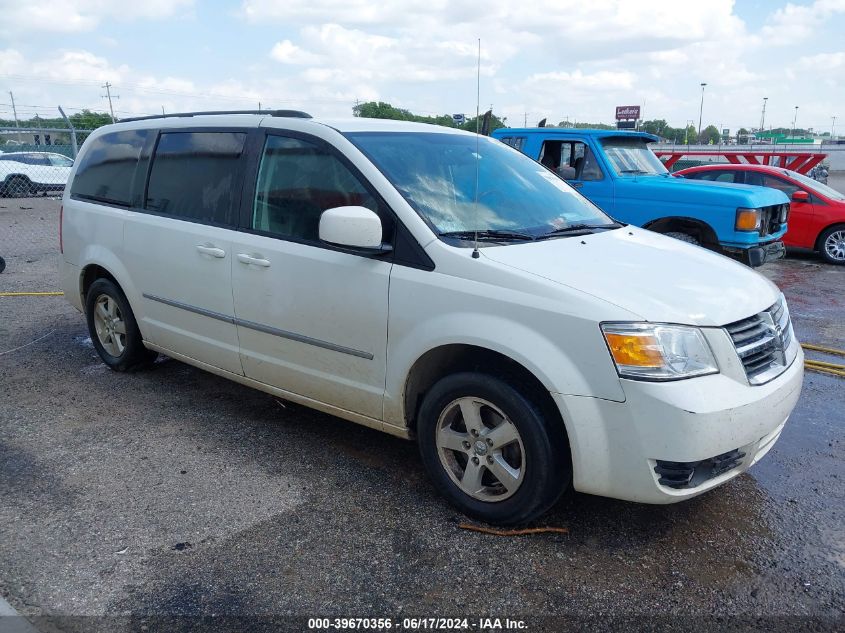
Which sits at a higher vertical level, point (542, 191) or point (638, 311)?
point (542, 191)

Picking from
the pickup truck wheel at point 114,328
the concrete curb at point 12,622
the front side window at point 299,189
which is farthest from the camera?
the pickup truck wheel at point 114,328

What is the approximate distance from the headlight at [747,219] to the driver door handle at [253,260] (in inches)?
248

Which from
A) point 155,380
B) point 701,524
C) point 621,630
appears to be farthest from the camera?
point 155,380

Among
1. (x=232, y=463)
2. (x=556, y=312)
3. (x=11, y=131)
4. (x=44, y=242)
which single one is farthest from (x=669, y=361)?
(x=11, y=131)

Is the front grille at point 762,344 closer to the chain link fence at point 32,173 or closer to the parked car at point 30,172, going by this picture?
the chain link fence at point 32,173

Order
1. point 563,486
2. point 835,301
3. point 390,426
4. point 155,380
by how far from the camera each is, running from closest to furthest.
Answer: point 563,486 < point 390,426 < point 155,380 < point 835,301

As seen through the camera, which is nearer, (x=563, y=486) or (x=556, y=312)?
(x=556, y=312)

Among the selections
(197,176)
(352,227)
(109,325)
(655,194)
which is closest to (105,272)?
(109,325)

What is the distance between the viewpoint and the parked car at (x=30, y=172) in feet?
67.1

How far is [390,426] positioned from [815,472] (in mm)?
2335

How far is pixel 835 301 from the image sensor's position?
8203 mm

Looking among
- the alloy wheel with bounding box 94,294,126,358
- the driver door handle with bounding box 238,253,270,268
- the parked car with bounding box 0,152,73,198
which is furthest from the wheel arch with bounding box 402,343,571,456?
the parked car with bounding box 0,152,73,198

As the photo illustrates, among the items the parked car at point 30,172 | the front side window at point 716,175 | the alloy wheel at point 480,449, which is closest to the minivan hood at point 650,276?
the alloy wheel at point 480,449

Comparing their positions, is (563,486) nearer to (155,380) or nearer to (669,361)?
(669,361)
